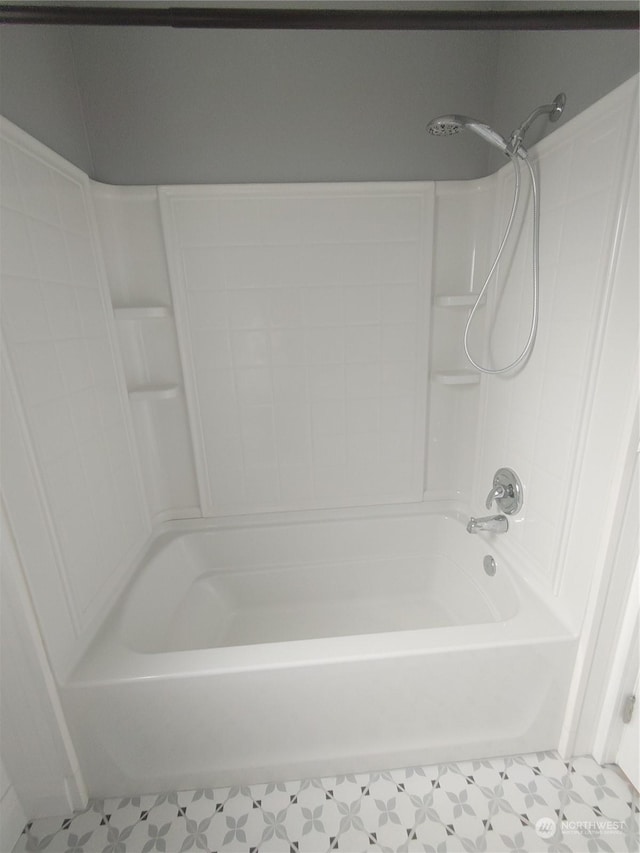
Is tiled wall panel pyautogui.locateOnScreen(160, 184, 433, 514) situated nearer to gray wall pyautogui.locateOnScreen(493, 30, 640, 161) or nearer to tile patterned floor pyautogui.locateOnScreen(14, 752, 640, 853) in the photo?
gray wall pyautogui.locateOnScreen(493, 30, 640, 161)

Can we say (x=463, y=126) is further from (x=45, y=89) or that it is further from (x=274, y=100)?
(x=45, y=89)

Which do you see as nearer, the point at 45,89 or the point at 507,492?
the point at 45,89

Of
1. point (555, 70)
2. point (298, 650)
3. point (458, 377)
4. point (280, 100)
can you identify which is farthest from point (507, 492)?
point (280, 100)

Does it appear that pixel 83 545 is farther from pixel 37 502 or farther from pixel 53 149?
pixel 53 149

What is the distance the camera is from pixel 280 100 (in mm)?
1378

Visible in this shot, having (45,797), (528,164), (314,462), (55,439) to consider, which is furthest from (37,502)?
(528,164)

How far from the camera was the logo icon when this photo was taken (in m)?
0.98

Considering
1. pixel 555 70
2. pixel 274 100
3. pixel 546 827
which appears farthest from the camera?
pixel 274 100

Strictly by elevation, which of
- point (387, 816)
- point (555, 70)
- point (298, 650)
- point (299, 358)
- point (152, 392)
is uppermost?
point (555, 70)

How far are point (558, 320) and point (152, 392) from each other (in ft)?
4.63

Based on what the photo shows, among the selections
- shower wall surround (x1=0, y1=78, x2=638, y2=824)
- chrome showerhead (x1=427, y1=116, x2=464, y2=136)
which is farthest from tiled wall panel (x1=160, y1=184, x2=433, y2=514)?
chrome showerhead (x1=427, y1=116, x2=464, y2=136)

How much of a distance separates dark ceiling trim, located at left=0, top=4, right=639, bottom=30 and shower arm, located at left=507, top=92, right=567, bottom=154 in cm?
32

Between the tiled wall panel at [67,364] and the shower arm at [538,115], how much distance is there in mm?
1338

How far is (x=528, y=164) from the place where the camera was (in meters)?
1.16
